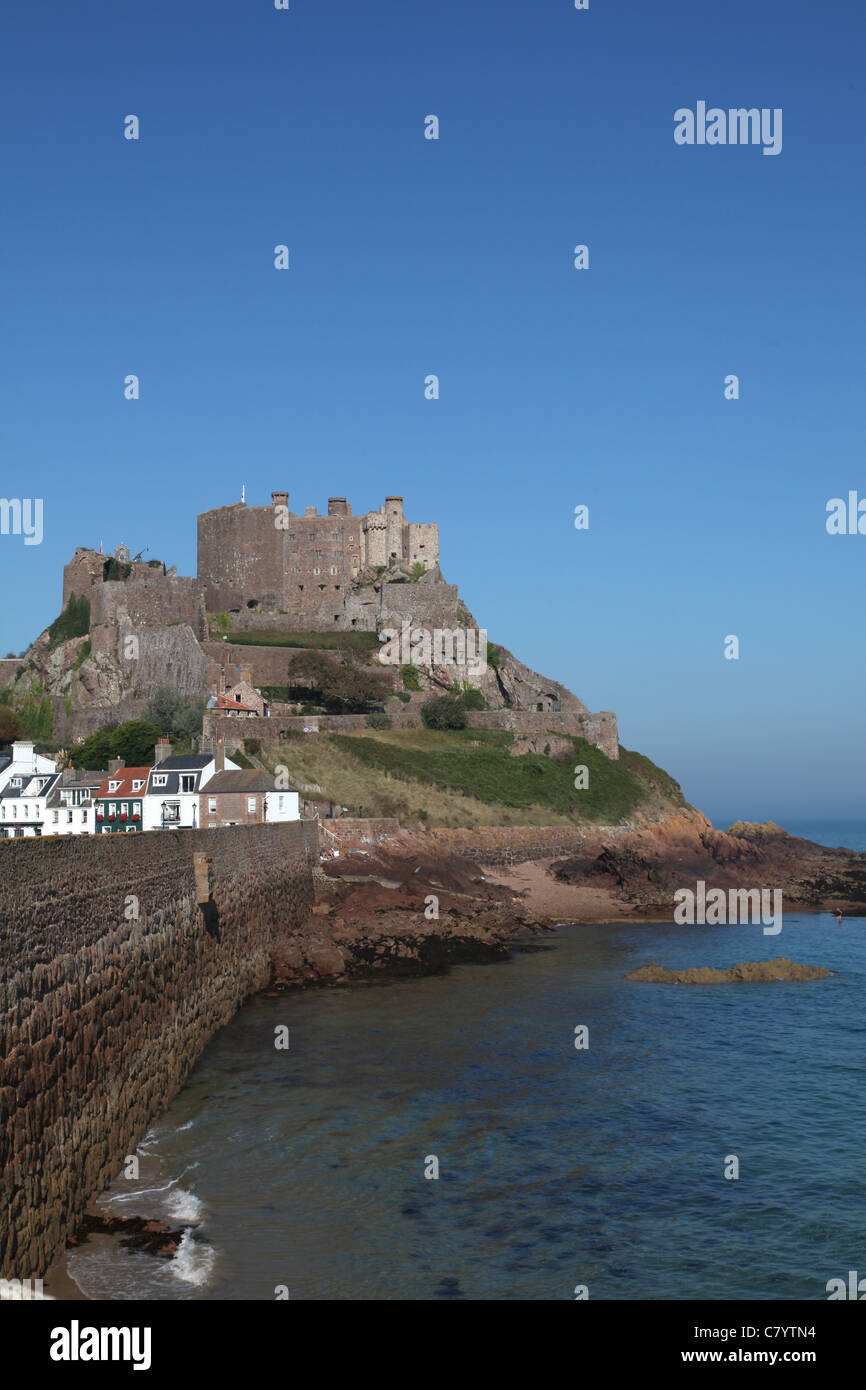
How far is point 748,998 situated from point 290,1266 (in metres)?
23.6

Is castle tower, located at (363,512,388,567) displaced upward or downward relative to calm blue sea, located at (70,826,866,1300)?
upward

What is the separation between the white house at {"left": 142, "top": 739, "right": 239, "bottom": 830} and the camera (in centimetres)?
5072

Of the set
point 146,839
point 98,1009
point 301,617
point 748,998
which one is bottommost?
point 748,998

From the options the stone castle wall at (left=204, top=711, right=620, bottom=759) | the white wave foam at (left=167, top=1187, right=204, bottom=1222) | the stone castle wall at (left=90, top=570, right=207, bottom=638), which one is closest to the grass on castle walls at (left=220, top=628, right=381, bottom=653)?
the stone castle wall at (left=90, top=570, right=207, bottom=638)

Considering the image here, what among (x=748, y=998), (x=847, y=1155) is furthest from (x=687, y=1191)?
(x=748, y=998)

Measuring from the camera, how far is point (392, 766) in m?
70.7

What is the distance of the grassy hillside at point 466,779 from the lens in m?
66.1

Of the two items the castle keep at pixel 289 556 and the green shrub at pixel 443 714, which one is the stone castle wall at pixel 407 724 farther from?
the castle keep at pixel 289 556

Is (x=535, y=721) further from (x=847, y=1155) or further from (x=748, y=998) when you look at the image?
(x=847, y=1155)

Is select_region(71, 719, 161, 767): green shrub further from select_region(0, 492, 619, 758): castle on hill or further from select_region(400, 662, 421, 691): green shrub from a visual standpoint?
select_region(400, 662, 421, 691): green shrub

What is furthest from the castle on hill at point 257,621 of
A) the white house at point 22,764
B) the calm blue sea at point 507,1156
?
the calm blue sea at point 507,1156

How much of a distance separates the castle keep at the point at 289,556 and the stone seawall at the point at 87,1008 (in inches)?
2800

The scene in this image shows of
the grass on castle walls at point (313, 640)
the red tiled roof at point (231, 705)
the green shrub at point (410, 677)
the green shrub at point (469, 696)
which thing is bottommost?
the red tiled roof at point (231, 705)

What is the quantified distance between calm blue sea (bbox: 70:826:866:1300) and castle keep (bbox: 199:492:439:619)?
68907 mm
